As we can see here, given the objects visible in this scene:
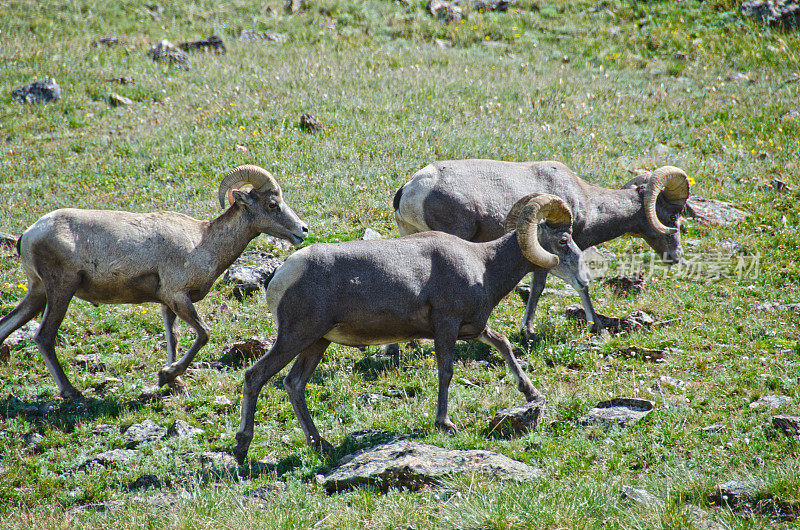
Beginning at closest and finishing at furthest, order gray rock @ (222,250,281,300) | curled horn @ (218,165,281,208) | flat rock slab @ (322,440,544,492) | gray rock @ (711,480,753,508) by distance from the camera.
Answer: gray rock @ (711,480,753,508)
flat rock slab @ (322,440,544,492)
curled horn @ (218,165,281,208)
gray rock @ (222,250,281,300)

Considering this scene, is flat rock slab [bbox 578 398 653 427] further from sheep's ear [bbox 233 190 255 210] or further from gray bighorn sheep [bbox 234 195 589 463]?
sheep's ear [bbox 233 190 255 210]

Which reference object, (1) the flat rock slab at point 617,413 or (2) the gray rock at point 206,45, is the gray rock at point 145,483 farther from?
(2) the gray rock at point 206,45

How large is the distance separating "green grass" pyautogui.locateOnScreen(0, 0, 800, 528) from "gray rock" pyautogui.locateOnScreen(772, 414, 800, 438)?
0.13 meters

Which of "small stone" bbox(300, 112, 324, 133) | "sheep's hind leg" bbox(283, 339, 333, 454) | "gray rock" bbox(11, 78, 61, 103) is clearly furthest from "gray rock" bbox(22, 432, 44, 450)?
"gray rock" bbox(11, 78, 61, 103)

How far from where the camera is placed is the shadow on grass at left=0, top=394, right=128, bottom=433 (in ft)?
25.8

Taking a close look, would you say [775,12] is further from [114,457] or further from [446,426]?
[114,457]

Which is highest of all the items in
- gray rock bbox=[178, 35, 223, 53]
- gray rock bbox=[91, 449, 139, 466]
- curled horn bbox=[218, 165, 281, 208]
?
gray rock bbox=[178, 35, 223, 53]

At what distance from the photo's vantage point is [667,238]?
11.3 m

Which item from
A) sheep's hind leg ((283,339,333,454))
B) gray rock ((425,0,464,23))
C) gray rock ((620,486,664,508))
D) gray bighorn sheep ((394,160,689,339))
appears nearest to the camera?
gray rock ((620,486,664,508))

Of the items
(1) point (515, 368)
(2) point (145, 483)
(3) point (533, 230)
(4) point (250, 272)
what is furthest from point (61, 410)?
(3) point (533, 230)

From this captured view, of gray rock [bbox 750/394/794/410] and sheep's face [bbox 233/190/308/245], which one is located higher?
sheep's face [bbox 233/190/308/245]

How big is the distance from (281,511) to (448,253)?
10.2ft

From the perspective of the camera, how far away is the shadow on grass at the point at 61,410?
787 centimetres

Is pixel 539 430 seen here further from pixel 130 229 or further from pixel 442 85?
pixel 442 85
